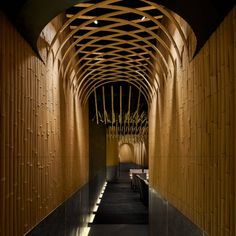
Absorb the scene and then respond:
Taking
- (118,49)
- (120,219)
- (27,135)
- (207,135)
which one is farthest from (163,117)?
(120,219)

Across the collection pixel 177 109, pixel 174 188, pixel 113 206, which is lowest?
pixel 113 206

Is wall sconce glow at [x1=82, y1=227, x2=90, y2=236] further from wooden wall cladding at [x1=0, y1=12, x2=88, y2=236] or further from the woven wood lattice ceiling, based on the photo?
wooden wall cladding at [x1=0, y1=12, x2=88, y2=236]

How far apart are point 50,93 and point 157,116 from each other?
351 centimetres

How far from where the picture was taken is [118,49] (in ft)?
23.6

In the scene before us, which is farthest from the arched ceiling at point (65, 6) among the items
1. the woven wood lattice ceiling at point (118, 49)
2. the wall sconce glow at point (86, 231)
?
the wall sconce glow at point (86, 231)

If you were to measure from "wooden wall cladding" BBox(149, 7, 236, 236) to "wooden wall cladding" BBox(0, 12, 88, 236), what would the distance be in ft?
5.45

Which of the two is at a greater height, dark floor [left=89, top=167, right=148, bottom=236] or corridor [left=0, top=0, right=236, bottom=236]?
corridor [left=0, top=0, right=236, bottom=236]

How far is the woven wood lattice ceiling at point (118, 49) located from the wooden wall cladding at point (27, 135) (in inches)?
29.4

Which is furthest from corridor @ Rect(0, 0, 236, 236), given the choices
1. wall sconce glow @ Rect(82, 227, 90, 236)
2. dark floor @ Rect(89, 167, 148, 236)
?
dark floor @ Rect(89, 167, 148, 236)

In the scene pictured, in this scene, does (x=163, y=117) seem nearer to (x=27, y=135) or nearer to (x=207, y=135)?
(x=207, y=135)

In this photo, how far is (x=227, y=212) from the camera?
3070 mm

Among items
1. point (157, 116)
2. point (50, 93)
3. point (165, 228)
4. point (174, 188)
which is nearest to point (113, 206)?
point (157, 116)

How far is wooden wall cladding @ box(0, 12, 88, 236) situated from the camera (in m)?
3.17

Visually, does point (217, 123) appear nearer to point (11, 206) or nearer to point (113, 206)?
point (11, 206)
